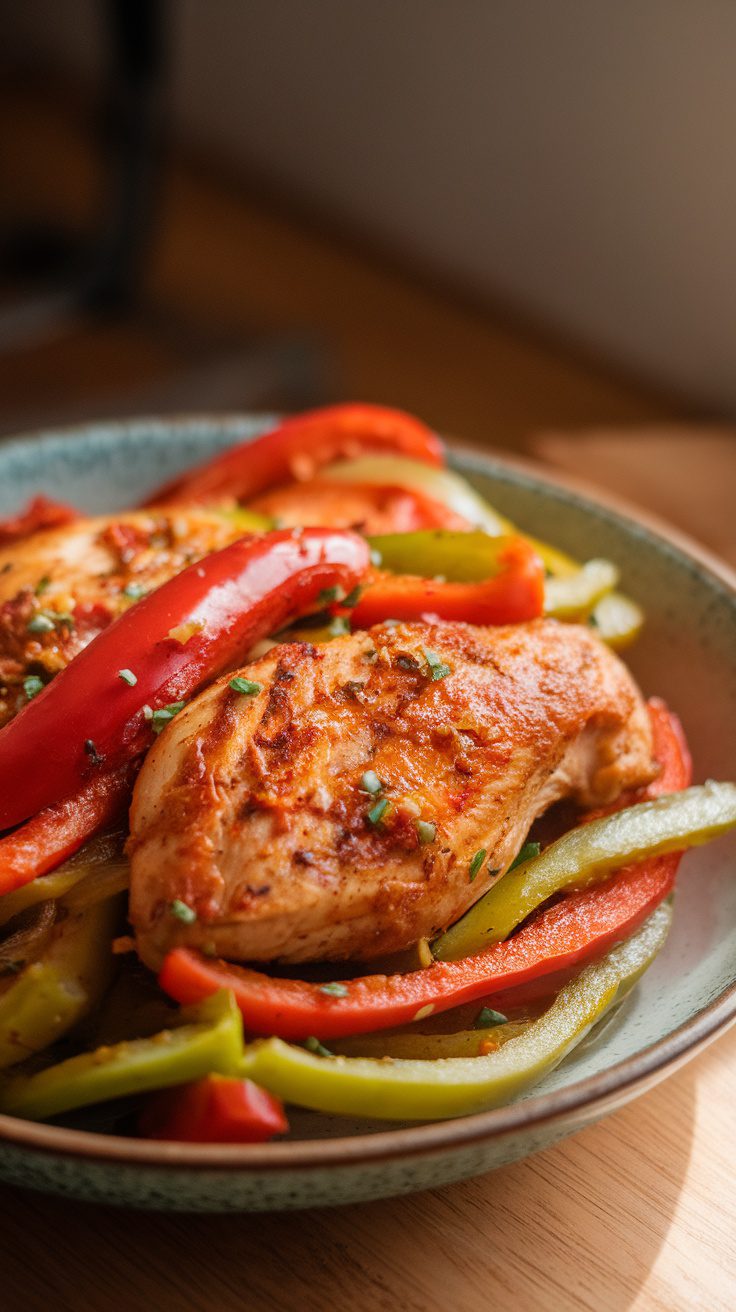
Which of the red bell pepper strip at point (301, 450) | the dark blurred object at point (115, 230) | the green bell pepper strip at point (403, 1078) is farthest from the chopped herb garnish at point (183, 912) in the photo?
the dark blurred object at point (115, 230)

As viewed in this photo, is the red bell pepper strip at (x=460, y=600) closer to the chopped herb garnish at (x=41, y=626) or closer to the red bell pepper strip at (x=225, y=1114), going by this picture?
the chopped herb garnish at (x=41, y=626)

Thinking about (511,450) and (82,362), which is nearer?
(511,450)

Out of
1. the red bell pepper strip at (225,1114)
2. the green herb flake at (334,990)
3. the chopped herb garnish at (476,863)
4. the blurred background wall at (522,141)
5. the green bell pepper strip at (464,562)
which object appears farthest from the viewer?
the blurred background wall at (522,141)

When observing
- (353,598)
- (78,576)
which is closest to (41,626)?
(78,576)

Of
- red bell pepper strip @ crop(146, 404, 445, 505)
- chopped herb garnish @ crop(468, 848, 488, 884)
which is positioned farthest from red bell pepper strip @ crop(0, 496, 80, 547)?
chopped herb garnish @ crop(468, 848, 488, 884)

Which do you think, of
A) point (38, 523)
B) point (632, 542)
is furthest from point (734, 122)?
point (38, 523)

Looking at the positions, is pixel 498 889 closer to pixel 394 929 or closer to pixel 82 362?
pixel 394 929
